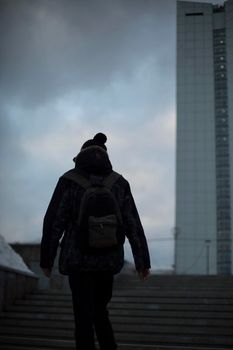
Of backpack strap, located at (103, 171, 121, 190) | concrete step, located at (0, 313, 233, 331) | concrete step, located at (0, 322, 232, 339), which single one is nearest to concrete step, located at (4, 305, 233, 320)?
concrete step, located at (0, 313, 233, 331)

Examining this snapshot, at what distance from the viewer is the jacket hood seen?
345 cm

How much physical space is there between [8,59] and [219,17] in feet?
202

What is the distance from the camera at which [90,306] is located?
3131mm

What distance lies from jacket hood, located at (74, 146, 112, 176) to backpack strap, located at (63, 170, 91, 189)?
2.5 inches

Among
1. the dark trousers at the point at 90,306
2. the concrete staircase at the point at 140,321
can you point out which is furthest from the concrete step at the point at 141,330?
the dark trousers at the point at 90,306

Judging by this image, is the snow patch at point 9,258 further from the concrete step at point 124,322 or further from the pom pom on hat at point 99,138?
the pom pom on hat at point 99,138

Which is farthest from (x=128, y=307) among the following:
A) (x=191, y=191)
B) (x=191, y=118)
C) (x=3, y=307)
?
(x=191, y=118)

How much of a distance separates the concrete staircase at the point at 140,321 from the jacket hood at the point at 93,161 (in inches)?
85.1

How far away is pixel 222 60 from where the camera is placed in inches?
2564

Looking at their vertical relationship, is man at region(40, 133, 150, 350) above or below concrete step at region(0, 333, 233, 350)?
above

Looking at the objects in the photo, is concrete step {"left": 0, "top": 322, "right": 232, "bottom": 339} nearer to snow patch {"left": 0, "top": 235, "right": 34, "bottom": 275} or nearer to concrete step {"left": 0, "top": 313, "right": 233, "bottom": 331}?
concrete step {"left": 0, "top": 313, "right": 233, "bottom": 331}

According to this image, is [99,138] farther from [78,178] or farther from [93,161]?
[78,178]

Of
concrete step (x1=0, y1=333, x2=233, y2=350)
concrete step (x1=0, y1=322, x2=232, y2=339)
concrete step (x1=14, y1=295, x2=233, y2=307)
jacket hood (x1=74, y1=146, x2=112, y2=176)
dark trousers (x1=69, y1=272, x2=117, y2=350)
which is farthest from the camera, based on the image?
concrete step (x1=14, y1=295, x2=233, y2=307)

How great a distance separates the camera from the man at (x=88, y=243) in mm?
3148
